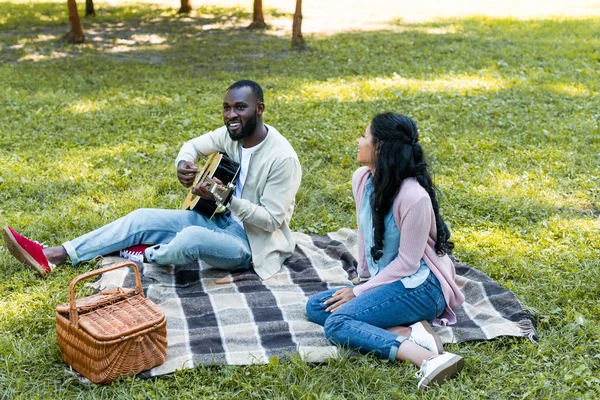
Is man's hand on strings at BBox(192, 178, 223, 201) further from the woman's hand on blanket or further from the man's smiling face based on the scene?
the woman's hand on blanket

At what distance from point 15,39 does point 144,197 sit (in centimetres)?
904

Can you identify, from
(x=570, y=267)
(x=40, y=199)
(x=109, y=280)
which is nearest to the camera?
(x=109, y=280)

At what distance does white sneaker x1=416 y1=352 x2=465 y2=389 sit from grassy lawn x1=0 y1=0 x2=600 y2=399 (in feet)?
0.19

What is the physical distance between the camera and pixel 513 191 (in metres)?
6.53

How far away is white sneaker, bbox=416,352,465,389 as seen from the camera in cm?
359

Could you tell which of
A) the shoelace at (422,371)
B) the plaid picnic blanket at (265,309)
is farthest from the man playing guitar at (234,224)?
the shoelace at (422,371)

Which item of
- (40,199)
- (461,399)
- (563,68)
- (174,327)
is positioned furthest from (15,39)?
(461,399)

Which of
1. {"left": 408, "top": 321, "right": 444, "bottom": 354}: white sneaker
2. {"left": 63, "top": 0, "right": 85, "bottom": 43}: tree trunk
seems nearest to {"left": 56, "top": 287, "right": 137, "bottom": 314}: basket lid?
{"left": 408, "top": 321, "right": 444, "bottom": 354}: white sneaker

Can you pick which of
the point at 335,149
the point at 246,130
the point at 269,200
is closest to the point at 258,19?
the point at 335,149

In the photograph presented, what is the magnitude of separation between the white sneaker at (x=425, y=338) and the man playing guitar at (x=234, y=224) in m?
1.26

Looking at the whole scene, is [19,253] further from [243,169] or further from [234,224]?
Result: [243,169]

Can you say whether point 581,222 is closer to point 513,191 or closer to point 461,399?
point 513,191

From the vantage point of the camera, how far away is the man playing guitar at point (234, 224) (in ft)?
15.5

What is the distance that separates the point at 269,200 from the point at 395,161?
3.62 feet
